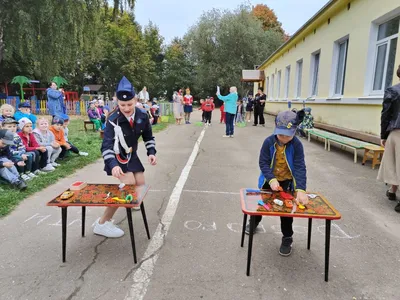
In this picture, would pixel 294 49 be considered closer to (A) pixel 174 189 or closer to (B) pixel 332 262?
(A) pixel 174 189

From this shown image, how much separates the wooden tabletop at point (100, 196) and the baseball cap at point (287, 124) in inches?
59.0

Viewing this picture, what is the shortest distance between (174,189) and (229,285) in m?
2.90

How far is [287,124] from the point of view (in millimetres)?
2893

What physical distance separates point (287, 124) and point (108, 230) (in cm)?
237

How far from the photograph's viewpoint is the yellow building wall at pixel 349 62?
892 centimetres

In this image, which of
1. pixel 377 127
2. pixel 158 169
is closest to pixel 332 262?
pixel 158 169

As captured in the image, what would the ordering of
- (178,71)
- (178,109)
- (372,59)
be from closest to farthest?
(372,59), (178,109), (178,71)

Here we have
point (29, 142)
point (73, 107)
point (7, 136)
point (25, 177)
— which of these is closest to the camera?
point (7, 136)

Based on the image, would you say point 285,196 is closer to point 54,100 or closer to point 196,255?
point 196,255

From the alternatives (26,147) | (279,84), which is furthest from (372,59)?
(279,84)

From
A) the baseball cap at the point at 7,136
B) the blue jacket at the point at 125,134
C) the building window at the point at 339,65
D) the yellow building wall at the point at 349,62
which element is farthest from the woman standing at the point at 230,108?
the blue jacket at the point at 125,134

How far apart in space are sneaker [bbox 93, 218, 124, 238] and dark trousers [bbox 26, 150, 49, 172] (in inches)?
124

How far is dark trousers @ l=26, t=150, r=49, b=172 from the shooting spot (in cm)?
596

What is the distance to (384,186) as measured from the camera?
5844 mm
